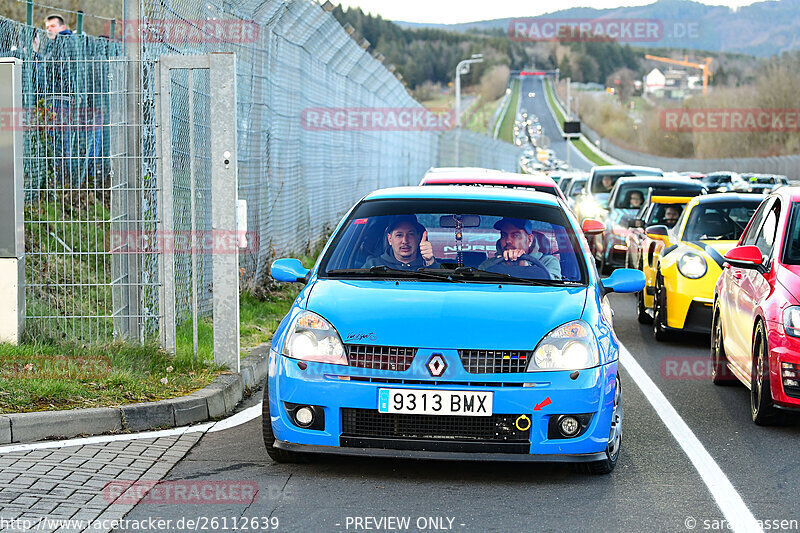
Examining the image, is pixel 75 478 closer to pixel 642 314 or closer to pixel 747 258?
pixel 747 258

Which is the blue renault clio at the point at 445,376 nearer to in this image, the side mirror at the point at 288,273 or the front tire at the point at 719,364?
the side mirror at the point at 288,273

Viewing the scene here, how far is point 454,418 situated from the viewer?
5.70 meters

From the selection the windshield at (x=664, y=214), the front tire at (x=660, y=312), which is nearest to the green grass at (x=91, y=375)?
the front tire at (x=660, y=312)

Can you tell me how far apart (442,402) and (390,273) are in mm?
1218

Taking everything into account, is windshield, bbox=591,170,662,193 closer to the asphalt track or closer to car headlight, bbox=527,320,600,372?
the asphalt track

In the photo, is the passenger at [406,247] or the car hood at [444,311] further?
the passenger at [406,247]

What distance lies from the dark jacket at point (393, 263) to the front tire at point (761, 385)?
2.10 metres

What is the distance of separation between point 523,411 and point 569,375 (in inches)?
11.2

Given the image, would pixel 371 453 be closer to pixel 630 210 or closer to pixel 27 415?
pixel 27 415

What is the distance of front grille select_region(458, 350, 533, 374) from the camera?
5.72 m

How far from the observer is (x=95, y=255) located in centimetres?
914

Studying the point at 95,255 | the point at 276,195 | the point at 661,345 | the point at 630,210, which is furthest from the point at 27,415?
the point at 630,210

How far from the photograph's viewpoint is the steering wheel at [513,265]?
6770mm

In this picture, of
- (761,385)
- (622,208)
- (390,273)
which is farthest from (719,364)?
(622,208)
